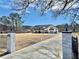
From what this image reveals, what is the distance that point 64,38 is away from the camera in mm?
4336

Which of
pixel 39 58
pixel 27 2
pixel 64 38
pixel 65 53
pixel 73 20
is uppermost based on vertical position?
pixel 27 2

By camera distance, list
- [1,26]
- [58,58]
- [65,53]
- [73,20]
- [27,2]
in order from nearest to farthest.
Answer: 1. [65,53]
2. [27,2]
3. [73,20]
4. [58,58]
5. [1,26]

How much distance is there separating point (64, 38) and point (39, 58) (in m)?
5.06

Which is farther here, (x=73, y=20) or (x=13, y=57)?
(x=13, y=57)

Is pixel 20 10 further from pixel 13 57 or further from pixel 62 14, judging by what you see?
pixel 13 57

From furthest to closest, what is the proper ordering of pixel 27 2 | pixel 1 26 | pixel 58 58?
1. pixel 1 26
2. pixel 58 58
3. pixel 27 2

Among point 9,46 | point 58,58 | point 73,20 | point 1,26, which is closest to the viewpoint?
point 73,20

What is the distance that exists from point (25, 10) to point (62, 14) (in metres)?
1.13

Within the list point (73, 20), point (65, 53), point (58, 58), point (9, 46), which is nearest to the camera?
point (65, 53)

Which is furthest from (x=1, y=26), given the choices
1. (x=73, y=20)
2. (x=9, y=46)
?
(x=73, y=20)

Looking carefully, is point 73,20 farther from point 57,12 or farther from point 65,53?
point 65,53

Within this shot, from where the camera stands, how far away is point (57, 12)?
6684 millimetres

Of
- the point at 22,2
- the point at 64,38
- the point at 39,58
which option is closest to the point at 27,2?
the point at 22,2

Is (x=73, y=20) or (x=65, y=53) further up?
(x=73, y=20)
